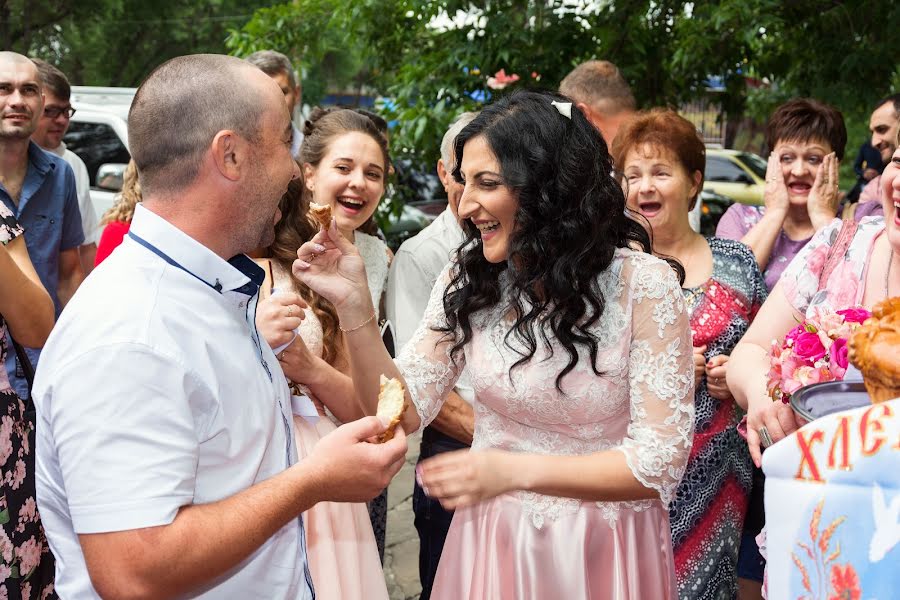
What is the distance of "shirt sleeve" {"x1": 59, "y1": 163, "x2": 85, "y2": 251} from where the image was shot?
4.36 m

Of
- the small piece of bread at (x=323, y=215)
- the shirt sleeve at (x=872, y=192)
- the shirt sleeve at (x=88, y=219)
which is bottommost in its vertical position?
the shirt sleeve at (x=88, y=219)

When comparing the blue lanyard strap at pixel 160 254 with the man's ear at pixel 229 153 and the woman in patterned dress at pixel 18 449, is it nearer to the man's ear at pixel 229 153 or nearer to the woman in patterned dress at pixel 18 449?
the man's ear at pixel 229 153

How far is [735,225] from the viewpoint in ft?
14.1

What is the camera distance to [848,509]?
1140 millimetres

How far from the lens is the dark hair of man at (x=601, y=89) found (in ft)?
15.5

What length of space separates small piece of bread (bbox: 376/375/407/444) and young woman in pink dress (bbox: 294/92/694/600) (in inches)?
14.6

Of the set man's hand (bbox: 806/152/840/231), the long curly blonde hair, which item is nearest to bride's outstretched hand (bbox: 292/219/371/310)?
the long curly blonde hair

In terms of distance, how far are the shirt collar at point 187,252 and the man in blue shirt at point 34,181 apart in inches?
104

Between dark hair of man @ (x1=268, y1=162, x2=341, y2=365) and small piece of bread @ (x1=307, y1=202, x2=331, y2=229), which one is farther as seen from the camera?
dark hair of man @ (x1=268, y1=162, x2=341, y2=365)

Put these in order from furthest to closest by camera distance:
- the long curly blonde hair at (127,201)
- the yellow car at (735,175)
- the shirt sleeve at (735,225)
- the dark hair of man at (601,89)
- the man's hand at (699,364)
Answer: the yellow car at (735,175) < the dark hair of man at (601,89) < the shirt sleeve at (735,225) < the long curly blonde hair at (127,201) < the man's hand at (699,364)

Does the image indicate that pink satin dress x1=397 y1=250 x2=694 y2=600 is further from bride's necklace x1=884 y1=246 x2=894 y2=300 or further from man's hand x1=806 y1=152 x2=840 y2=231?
man's hand x1=806 y1=152 x2=840 y2=231

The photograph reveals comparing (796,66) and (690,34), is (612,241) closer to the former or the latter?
(690,34)

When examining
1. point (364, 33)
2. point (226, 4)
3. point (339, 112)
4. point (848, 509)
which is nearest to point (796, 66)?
point (364, 33)

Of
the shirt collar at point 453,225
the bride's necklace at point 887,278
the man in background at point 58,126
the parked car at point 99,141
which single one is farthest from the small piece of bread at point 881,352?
the parked car at point 99,141
